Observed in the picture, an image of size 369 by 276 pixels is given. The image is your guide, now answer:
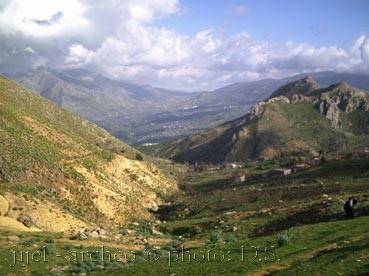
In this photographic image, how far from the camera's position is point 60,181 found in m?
70.6

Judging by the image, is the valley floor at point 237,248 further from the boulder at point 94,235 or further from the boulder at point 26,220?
the boulder at point 26,220

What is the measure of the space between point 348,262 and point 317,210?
1068 inches

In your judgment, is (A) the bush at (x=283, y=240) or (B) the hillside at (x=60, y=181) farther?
(B) the hillside at (x=60, y=181)

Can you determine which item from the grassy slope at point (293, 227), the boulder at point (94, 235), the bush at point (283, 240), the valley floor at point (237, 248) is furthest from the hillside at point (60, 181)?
the bush at point (283, 240)

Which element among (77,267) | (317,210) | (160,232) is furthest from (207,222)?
(77,267)

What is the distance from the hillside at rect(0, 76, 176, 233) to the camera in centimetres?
5669

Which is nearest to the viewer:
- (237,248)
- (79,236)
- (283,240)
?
(283,240)

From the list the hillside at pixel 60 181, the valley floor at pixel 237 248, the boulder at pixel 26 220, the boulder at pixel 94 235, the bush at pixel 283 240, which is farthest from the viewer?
the hillside at pixel 60 181

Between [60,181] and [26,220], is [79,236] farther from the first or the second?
[60,181]

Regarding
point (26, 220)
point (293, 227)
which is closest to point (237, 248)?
point (293, 227)

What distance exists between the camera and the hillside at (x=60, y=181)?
56.7 m

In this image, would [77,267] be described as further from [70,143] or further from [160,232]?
[70,143]

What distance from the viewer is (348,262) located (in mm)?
25984

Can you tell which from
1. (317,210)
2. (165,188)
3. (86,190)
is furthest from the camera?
(165,188)
